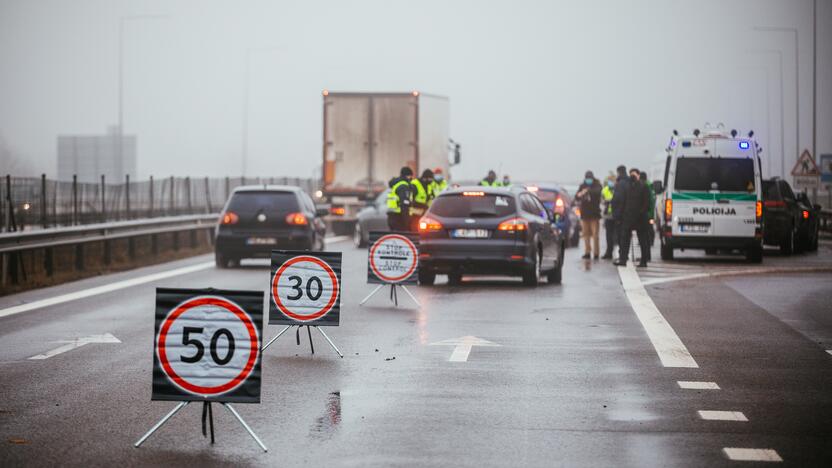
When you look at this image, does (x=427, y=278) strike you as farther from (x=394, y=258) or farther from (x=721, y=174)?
(x=721, y=174)

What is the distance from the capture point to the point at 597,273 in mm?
24875

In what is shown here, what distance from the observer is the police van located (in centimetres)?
2802

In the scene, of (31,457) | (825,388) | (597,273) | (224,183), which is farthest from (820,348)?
(224,183)

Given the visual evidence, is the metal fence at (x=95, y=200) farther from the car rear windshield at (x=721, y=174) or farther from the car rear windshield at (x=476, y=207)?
the car rear windshield at (x=721, y=174)

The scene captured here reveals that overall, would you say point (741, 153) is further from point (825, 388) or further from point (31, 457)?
point (31, 457)

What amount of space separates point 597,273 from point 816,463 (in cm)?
1725

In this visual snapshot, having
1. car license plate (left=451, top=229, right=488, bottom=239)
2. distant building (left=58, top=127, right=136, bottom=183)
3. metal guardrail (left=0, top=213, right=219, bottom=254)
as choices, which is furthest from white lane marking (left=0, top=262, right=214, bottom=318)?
distant building (left=58, top=127, right=136, bottom=183)

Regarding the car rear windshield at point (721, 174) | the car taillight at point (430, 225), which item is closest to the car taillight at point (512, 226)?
the car taillight at point (430, 225)

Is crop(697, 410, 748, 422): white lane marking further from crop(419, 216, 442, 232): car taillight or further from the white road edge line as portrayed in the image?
the white road edge line

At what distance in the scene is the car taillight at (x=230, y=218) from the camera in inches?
1012

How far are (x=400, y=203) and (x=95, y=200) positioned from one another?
12397 millimetres

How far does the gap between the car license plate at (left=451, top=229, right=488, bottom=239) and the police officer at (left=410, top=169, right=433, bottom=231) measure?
3.26m

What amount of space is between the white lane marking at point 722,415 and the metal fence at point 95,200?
61.6 ft

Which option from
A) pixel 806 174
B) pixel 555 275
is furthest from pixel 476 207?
pixel 806 174
